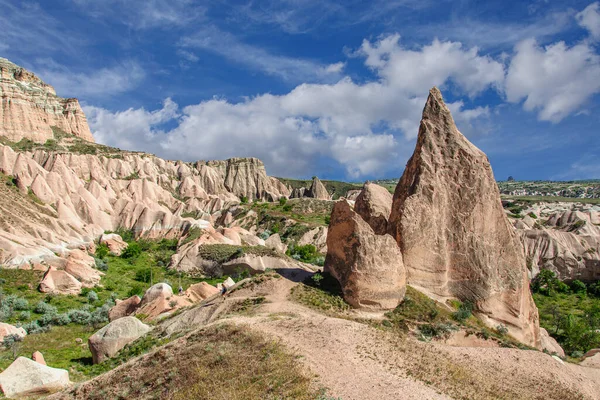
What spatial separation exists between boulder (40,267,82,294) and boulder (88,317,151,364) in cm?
1882

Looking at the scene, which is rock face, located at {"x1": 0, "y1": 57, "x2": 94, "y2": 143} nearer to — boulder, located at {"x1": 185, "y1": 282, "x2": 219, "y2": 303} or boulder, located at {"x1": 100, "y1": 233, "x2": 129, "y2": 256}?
boulder, located at {"x1": 100, "y1": 233, "x2": 129, "y2": 256}

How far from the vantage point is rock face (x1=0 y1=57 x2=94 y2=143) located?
95.3 meters

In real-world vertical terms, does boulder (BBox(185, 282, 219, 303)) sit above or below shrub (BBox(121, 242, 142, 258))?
below

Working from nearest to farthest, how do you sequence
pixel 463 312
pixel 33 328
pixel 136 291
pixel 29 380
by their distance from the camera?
pixel 29 380 → pixel 463 312 → pixel 33 328 → pixel 136 291

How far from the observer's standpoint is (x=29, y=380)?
1873 cm

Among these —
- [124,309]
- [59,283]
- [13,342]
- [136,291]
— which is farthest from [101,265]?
[13,342]

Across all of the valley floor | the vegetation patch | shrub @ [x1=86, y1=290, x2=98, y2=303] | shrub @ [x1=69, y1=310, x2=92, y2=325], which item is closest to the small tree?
shrub @ [x1=69, y1=310, x2=92, y2=325]

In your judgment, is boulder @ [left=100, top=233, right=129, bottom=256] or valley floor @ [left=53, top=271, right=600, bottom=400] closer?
valley floor @ [left=53, top=271, right=600, bottom=400]

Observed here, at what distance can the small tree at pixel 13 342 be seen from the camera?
85.5 feet

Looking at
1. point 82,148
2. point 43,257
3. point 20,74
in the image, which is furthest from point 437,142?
point 20,74

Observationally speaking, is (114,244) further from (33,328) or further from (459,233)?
(459,233)

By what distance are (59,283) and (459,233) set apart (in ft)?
113

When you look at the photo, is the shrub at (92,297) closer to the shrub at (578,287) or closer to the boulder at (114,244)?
the boulder at (114,244)

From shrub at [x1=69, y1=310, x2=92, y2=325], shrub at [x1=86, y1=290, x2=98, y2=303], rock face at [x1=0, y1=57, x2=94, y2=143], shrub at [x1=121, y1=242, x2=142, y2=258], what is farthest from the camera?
rock face at [x1=0, y1=57, x2=94, y2=143]
